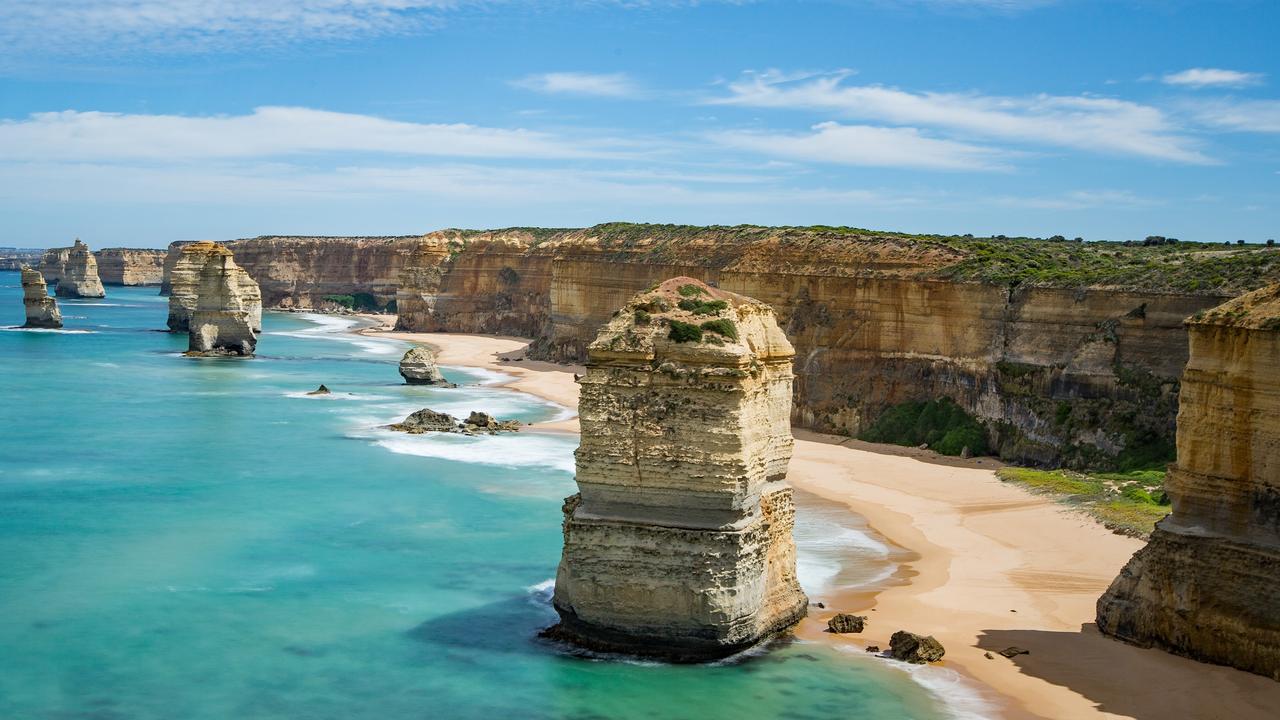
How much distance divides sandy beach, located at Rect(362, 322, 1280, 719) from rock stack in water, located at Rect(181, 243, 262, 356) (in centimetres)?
4288

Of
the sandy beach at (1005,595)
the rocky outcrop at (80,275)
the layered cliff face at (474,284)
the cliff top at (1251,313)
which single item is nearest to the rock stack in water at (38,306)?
the layered cliff face at (474,284)

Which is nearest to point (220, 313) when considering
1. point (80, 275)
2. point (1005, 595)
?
point (1005, 595)

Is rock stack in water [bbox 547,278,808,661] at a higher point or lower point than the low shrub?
lower

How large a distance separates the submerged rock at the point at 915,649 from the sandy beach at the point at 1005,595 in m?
0.24

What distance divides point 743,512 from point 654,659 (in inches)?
102

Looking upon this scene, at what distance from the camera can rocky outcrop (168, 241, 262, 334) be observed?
227ft

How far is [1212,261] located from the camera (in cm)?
3538

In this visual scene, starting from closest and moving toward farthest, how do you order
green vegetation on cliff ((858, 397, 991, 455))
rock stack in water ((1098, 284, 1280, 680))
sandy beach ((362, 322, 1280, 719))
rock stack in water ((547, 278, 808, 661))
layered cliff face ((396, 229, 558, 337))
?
sandy beach ((362, 322, 1280, 719)) → rock stack in water ((1098, 284, 1280, 680)) → rock stack in water ((547, 278, 808, 661)) → green vegetation on cliff ((858, 397, 991, 455)) → layered cliff face ((396, 229, 558, 337))

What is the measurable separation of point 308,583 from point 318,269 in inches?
4419

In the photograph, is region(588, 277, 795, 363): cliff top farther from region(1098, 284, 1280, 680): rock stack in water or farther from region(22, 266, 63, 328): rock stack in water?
region(22, 266, 63, 328): rock stack in water

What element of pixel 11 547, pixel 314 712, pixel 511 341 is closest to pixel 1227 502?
pixel 314 712

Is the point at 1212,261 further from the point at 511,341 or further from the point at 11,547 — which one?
the point at 511,341

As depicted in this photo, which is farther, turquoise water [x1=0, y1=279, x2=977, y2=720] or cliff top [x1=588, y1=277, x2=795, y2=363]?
cliff top [x1=588, y1=277, x2=795, y2=363]

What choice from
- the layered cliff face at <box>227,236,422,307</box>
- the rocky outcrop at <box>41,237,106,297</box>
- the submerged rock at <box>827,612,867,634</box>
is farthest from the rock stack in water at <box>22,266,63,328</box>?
the submerged rock at <box>827,612,867,634</box>
